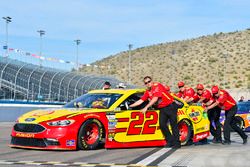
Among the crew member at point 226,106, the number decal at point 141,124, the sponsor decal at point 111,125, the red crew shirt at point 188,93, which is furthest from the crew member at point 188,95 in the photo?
the sponsor decal at point 111,125

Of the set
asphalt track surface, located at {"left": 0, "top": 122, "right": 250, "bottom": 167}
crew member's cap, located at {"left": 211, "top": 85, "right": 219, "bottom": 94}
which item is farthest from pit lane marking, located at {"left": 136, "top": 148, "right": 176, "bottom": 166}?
crew member's cap, located at {"left": 211, "top": 85, "right": 219, "bottom": 94}

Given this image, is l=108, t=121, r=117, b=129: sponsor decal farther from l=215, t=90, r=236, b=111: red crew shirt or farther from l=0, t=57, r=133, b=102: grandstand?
l=0, t=57, r=133, b=102: grandstand

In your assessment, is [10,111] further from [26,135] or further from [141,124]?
[26,135]

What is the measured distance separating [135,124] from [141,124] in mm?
161

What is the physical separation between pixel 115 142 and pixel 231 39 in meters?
88.9

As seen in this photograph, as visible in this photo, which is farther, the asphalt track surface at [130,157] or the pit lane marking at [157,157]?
the pit lane marking at [157,157]

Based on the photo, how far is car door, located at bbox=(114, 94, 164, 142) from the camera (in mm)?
11094

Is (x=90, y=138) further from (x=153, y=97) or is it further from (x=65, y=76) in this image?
(x=65, y=76)

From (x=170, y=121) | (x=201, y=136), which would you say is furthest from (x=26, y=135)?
(x=201, y=136)

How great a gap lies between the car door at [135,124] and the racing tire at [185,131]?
0.73 metres

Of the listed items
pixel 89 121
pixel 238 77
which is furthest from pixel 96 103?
pixel 238 77

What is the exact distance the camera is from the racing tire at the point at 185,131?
12.3 meters

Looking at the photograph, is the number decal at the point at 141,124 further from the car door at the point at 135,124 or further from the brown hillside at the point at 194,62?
the brown hillside at the point at 194,62

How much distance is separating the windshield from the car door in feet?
0.87
